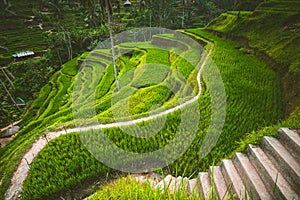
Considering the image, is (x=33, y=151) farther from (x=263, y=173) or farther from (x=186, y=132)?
(x=263, y=173)

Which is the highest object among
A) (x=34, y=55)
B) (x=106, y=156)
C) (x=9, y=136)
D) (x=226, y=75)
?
(x=226, y=75)

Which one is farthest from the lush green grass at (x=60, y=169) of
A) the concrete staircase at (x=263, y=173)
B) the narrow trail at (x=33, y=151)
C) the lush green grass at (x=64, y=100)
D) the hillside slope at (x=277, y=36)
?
the hillside slope at (x=277, y=36)

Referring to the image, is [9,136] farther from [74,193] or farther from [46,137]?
[74,193]

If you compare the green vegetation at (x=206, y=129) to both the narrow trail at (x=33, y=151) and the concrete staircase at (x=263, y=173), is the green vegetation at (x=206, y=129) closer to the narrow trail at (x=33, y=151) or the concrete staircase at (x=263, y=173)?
the narrow trail at (x=33, y=151)

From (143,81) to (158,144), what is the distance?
564cm

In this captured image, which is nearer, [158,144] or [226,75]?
[158,144]

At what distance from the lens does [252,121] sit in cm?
611

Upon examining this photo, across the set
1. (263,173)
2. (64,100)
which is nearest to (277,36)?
(263,173)

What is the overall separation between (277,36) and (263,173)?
11.6 meters

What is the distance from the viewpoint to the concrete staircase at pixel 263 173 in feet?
8.11

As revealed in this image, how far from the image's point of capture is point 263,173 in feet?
9.16

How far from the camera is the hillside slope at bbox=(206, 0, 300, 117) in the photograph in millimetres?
7605

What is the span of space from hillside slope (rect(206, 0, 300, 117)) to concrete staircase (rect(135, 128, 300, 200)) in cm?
377

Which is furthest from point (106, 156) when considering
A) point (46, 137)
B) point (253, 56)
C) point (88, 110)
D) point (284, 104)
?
point (253, 56)
